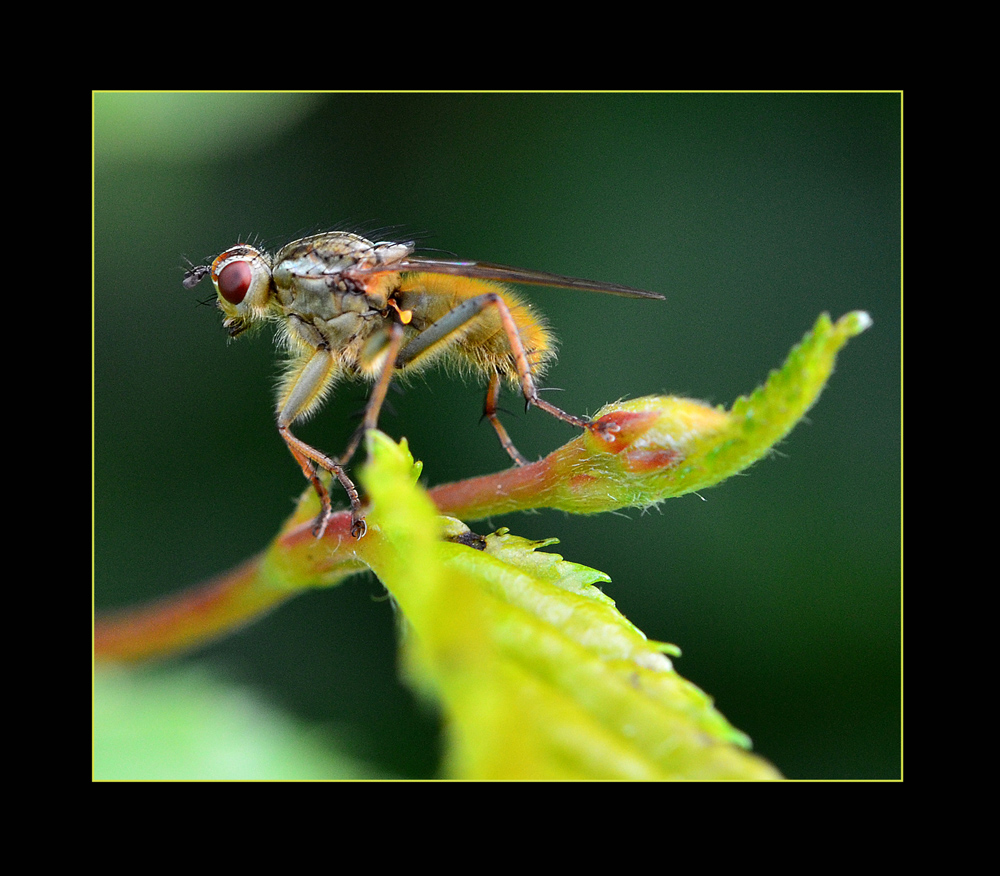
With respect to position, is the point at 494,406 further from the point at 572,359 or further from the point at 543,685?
the point at 543,685

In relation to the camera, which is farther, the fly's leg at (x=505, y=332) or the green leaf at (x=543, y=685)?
the fly's leg at (x=505, y=332)

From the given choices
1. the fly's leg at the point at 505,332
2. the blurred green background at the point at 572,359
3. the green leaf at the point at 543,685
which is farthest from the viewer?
the blurred green background at the point at 572,359

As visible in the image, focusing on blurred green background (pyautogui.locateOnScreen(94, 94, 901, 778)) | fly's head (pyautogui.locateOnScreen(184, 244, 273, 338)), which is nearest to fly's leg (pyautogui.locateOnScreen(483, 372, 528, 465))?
blurred green background (pyautogui.locateOnScreen(94, 94, 901, 778))

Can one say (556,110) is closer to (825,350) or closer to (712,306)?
(712,306)

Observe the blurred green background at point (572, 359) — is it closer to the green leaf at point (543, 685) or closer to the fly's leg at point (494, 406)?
the fly's leg at point (494, 406)

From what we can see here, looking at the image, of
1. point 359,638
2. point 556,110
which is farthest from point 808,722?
point 556,110

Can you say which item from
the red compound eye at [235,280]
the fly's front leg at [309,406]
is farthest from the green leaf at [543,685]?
the red compound eye at [235,280]
